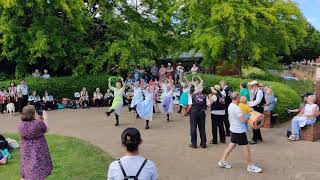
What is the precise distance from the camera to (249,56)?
86.5ft

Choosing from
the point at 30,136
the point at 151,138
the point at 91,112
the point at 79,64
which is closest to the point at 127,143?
the point at 30,136

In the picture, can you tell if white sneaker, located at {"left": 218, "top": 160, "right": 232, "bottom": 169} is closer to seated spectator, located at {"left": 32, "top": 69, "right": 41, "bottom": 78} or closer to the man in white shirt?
the man in white shirt

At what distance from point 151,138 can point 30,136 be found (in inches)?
274

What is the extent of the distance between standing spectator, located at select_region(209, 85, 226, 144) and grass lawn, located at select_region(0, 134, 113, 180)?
3.10m

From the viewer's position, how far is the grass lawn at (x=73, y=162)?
416 inches

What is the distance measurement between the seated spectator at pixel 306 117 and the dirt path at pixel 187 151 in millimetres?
354

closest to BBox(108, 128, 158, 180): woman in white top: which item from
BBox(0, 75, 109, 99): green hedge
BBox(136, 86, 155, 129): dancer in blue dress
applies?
BBox(136, 86, 155, 129): dancer in blue dress

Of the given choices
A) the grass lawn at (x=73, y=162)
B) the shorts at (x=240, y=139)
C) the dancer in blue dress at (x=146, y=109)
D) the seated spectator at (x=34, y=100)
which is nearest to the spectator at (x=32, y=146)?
the grass lawn at (x=73, y=162)

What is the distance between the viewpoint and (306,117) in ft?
45.6

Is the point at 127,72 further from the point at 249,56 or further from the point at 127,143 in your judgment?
the point at 127,143

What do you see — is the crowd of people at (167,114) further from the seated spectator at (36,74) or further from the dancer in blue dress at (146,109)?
the seated spectator at (36,74)

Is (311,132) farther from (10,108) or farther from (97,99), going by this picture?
(10,108)

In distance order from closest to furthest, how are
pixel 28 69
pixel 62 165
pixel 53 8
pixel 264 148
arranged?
pixel 62 165 → pixel 264 148 → pixel 53 8 → pixel 28 69

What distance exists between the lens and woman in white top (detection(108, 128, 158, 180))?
5.21m
